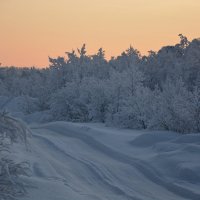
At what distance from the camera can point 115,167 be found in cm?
1313

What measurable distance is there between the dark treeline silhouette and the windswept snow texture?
9.91 ft

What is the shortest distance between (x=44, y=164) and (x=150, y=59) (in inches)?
1478

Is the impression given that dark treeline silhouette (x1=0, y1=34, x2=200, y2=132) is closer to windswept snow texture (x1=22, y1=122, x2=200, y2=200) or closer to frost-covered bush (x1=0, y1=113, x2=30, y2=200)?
windswept snow texture (x1=22, y1=122, x2=200, y2=200)

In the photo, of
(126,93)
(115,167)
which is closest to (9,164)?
(115,167)

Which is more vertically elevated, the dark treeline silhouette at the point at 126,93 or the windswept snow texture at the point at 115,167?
the dark treeline silhouette at the point at 126,93

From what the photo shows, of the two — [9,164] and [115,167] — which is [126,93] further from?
[9,164]

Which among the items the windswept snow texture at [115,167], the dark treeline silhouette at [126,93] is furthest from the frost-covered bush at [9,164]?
the dark treeline silhouette at [126,93]

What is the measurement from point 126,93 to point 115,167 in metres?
15.6

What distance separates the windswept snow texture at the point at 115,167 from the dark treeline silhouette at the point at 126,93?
9.91 ft

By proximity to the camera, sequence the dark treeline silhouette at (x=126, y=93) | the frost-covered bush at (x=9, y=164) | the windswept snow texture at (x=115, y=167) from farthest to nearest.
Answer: the dark treeline silhouette at (x=126, y=93) → the windswept snow texture at (x=115, y=167) → the frost-covered bush at (x=9, y=164)

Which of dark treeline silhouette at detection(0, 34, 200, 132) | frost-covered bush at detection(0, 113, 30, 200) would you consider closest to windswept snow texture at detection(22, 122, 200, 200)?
frost-covered bush at detection(0, 113, 30, 200)

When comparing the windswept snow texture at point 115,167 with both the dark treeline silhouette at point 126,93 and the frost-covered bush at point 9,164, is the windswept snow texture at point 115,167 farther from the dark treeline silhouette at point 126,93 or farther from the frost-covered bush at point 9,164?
the dark treeline silhouette at point 126,93

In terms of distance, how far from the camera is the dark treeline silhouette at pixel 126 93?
68.6ft

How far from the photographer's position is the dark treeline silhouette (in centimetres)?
2091
